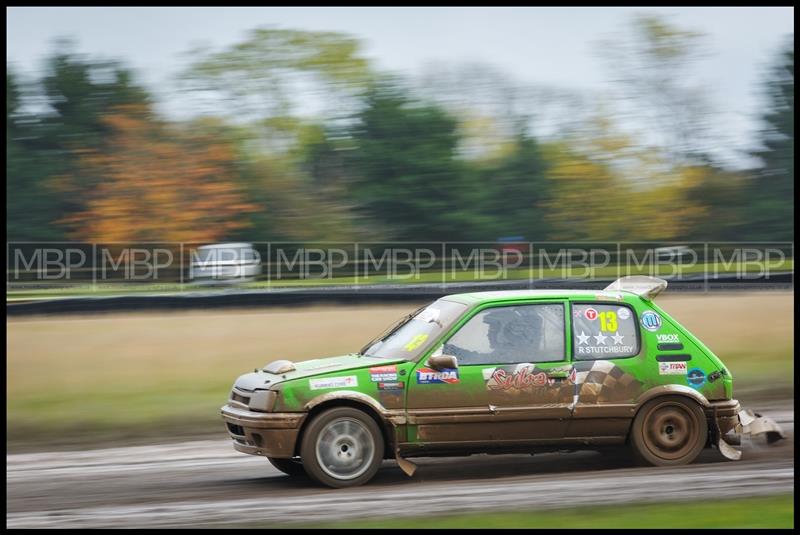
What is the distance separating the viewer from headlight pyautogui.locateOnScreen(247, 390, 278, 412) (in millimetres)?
7707

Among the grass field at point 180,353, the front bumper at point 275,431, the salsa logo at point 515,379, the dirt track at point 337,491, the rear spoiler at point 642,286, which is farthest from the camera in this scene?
the grass field at point 180,353

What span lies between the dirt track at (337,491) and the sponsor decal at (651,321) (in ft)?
3.94

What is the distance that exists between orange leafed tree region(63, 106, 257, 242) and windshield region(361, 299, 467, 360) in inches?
650

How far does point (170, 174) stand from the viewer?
2566 centimetres

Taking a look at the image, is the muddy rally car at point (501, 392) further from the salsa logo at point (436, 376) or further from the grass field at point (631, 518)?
the grass field at point (631, 518)

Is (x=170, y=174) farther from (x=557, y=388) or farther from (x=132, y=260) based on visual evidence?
(x=557, y=388)

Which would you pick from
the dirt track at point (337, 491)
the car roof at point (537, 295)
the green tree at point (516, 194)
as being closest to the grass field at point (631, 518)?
the dirt track at point (337, 491)

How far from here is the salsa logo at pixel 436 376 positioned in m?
7.92

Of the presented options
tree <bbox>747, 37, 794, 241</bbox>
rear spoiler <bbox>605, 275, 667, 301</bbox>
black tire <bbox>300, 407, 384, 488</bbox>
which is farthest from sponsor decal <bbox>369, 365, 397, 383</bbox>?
tree <bbox>747, 37, 794, 241</bbox>

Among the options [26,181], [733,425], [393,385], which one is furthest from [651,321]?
[26,181]

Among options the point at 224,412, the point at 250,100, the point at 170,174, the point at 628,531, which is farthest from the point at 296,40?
the point at 628,531

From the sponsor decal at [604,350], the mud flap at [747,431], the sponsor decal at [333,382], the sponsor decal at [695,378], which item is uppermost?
the sponsor decal at [604,350]

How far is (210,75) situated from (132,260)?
705 cm

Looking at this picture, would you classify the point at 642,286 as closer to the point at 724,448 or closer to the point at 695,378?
the point at 695,378
